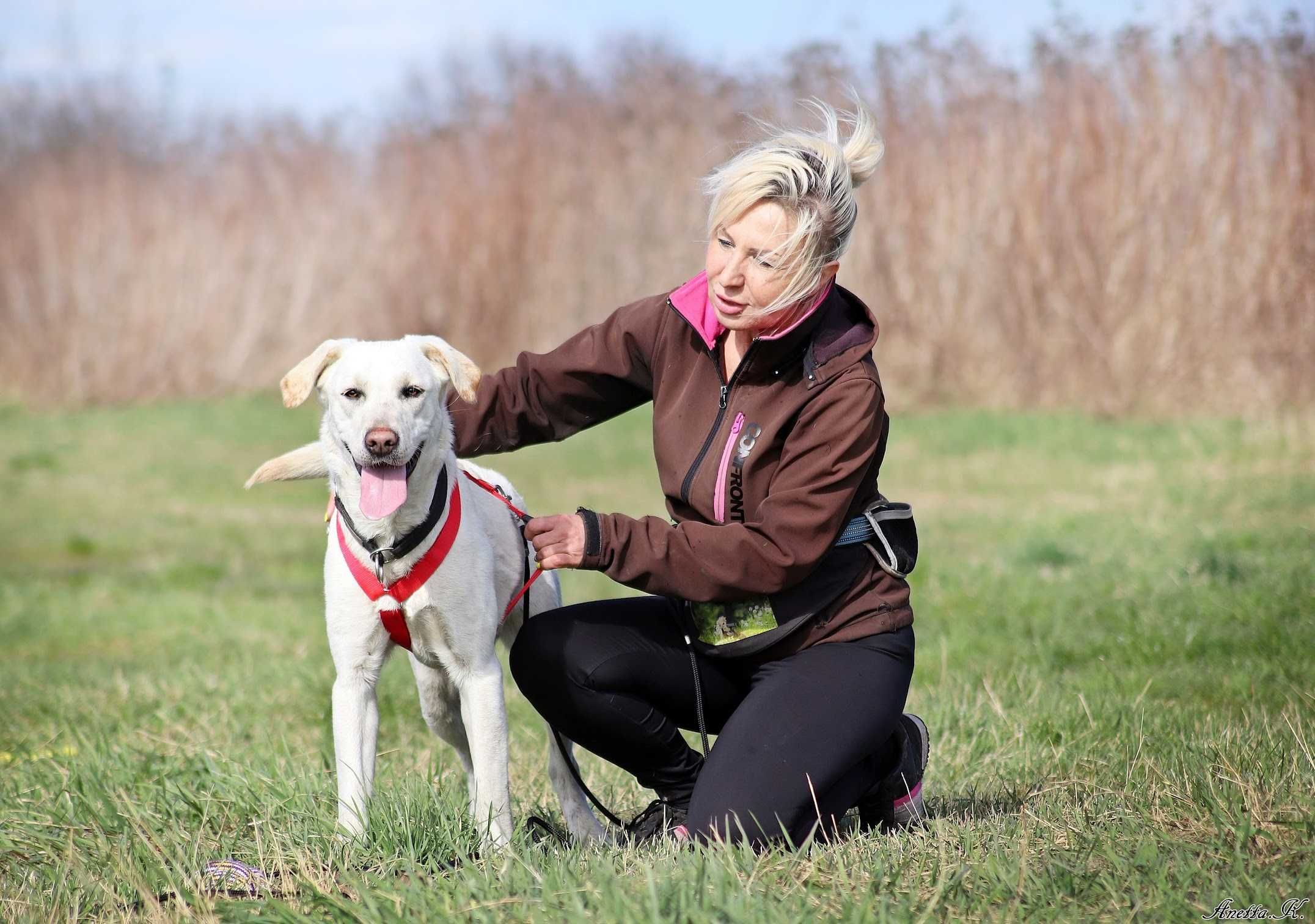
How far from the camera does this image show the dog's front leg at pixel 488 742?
2.90 metres

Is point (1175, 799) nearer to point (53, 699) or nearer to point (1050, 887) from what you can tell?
point (1050, 887)

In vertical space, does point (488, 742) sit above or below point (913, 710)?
above

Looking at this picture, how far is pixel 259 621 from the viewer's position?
20.1ft

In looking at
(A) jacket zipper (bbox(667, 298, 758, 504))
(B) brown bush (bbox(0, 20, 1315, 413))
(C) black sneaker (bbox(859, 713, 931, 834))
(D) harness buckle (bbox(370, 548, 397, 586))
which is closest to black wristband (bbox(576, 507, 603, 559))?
(A) jacket zipper (bbox(667, 298, 758, 504))

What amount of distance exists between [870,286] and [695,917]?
961 cm

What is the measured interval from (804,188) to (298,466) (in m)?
1.36

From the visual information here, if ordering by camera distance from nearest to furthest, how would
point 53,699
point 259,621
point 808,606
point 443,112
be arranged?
→ point 808,606, point 53,699, point 259,621, point 443,112

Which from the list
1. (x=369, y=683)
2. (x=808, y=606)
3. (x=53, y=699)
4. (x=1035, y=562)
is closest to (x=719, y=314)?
(x=808, y=606)

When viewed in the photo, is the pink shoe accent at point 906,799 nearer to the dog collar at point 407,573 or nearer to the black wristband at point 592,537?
the black wristband at point 592,537

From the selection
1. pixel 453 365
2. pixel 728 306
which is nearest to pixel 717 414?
pixel 728 306

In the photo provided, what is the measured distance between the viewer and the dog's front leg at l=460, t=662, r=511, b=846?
2898 mm

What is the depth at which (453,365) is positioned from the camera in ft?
9.87

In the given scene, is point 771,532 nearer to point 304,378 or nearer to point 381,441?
point 381,441

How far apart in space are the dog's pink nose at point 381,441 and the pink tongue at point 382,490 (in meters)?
0.07
